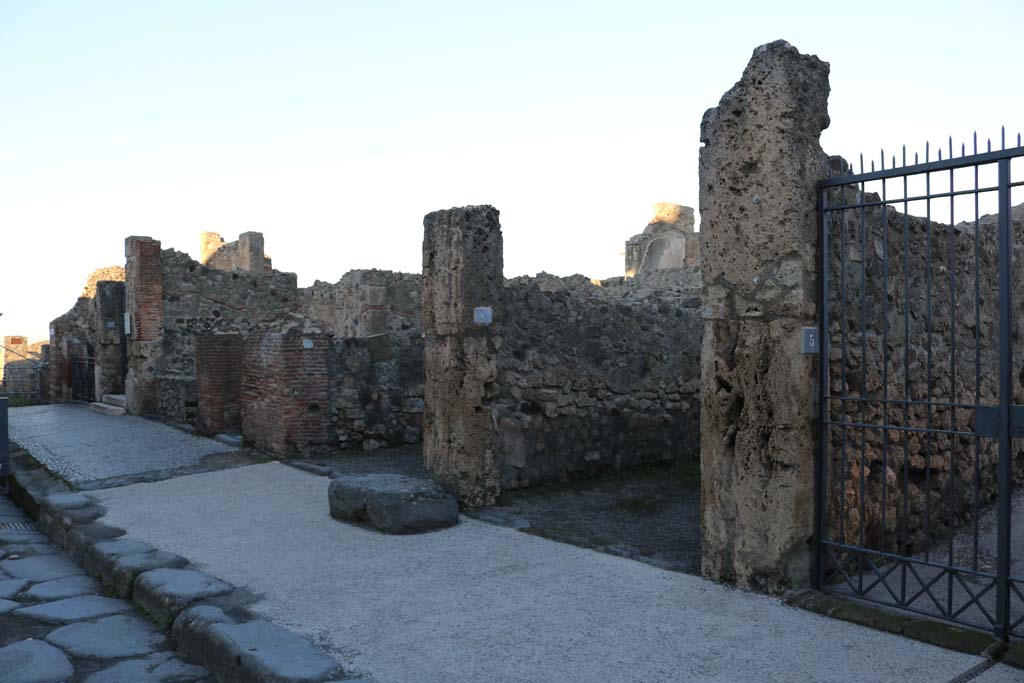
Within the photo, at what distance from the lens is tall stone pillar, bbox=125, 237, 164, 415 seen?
13906 mm

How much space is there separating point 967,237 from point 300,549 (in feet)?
17.1

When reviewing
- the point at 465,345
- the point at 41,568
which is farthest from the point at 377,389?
the point at 41,568

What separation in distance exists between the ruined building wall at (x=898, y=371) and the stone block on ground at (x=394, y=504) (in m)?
2.81

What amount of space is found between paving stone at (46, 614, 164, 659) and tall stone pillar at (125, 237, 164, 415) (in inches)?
404

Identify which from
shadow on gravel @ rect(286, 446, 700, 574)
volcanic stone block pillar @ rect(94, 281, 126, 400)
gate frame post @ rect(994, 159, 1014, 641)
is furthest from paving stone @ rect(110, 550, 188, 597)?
volcanic stone block pillar @ rect(94, 281, 126, 400)

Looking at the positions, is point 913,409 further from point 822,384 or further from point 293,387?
point 293,387

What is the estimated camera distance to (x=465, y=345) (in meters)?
6.61

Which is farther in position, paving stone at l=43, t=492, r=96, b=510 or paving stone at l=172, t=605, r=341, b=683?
paving stone at l=43, t=492, r=96, b=510

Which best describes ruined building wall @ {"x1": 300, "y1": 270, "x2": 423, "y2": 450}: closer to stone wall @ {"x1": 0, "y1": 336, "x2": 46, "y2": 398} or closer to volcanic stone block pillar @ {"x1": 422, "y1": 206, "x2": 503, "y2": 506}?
volcanic stone block pillar @ {"x1": 422, "y1": 206, "x2": 503, "y2": 506}

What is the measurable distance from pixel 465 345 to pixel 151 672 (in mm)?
3470

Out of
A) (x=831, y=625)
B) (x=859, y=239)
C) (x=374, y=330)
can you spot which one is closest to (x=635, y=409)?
(x=859, y=239)

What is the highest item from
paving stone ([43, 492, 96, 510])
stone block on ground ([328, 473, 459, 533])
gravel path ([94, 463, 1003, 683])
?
stone block on ground ([328, 473, 459, 533])

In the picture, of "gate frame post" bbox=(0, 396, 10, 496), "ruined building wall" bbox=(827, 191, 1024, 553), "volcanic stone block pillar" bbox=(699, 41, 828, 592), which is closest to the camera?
"volcanic stone block pillar" bbox=(699, 41, 828, 592)

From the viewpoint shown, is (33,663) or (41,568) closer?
(33,663)
